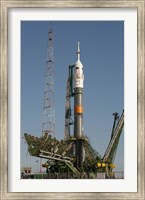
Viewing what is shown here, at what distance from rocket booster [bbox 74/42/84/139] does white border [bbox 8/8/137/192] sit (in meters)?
6.97

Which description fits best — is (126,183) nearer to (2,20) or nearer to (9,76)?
(9,76)

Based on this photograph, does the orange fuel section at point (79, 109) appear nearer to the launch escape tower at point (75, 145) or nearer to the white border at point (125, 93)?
the launch escape tower at point (75, 145)

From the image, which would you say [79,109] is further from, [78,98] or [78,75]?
[78,75]

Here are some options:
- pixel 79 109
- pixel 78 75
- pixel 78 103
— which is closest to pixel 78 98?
pixel 78 103

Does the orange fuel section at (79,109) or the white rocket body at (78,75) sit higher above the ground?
the white rocket body at (78,75)

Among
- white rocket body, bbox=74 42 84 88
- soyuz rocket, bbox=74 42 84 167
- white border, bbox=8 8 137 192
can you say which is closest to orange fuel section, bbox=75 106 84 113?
soyuz rocket, bbox=74 42 84 167

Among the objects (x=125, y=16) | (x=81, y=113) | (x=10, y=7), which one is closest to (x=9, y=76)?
(x=10, y=7)

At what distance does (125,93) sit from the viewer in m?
3.37

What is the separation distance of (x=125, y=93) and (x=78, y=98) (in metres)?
7.60

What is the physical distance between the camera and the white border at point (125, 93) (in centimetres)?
329

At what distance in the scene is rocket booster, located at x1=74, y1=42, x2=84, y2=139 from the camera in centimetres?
1058

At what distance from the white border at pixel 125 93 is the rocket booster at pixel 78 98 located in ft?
22.9

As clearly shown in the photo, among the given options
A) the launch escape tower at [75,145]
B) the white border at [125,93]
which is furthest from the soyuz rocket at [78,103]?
the white border at [125,93]

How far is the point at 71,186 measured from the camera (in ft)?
10.8
